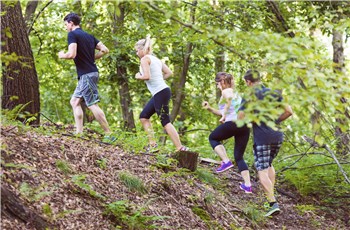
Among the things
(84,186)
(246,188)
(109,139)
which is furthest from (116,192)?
(246,188)

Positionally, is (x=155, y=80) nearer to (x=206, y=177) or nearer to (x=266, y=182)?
(x=206, y=177)

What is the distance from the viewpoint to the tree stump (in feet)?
30.8

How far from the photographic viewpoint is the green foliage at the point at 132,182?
774 centimetres

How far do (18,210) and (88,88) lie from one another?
13.0 ft

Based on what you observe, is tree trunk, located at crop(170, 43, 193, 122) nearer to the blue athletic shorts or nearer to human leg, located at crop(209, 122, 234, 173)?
human leg, located at crop(209, 122, 234, 173)

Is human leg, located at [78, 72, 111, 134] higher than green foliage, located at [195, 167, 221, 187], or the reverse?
human leg, located at [78, 72, 111, 134]

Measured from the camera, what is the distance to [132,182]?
7789mm

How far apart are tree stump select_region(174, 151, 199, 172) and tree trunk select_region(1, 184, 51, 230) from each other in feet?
12.7

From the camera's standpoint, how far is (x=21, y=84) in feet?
29.7

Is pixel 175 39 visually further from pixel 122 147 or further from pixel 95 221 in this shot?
pixel 95 221

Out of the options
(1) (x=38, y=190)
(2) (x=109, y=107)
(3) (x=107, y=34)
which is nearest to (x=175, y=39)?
(3) (x=107, y=34)

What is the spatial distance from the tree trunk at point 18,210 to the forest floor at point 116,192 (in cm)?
2

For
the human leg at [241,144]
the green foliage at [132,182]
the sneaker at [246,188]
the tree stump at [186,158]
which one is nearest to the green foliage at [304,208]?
the sneaker at [246,188]

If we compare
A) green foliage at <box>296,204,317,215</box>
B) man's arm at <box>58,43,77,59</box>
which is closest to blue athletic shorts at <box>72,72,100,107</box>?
man's arm at <box>58,43,77,59</box>
